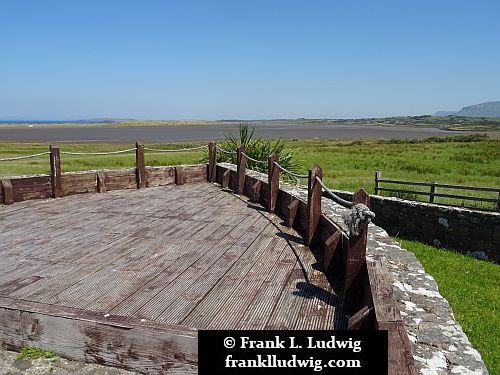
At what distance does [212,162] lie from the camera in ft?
33.3

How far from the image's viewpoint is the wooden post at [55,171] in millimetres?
7699

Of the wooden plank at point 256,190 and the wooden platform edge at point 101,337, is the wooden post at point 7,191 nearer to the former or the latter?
the wooden plank at point 256,190

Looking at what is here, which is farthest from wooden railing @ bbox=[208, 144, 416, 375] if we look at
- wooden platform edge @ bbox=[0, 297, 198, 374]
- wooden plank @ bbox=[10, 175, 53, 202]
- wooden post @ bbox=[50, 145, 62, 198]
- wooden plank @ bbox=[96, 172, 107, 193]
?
wooden plank @ bbox=[10, 175, 53, 202]

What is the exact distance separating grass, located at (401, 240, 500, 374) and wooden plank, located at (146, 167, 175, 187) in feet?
18.6

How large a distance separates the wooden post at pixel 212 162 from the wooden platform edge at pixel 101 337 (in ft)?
23.3

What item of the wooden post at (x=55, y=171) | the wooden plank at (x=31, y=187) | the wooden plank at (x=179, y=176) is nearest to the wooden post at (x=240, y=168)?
the wooden plank at (x=179, y=176)

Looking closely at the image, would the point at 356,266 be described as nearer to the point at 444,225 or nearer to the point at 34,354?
the point at 34,354

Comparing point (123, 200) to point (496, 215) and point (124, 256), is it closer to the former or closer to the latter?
point (124, 256)

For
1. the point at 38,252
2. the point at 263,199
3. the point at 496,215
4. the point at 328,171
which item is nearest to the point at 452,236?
the point at 496,215

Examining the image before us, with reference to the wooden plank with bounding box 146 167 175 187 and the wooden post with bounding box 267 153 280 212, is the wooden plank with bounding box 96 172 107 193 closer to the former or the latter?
the wooden plank with bounding box 146 167 175 187

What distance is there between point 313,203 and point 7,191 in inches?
212

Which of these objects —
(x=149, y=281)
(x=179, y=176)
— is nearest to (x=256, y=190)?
(x=179, y=176)

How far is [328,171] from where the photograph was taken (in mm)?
24656

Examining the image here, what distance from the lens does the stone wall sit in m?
9.64
